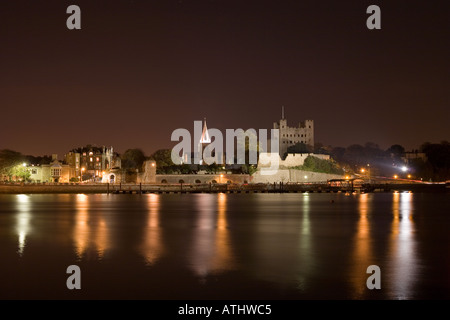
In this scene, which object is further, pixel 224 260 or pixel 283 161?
pixel 283 161

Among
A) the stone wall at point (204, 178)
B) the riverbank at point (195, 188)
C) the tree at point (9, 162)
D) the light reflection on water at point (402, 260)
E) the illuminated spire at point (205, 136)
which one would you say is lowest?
the light reflection on water at point (402, 260)

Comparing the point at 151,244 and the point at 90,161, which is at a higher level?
the point at 90,161

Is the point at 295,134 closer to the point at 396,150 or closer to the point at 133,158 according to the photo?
the point at 396,150

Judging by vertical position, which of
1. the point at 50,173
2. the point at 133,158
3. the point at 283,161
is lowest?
the point at 50,173

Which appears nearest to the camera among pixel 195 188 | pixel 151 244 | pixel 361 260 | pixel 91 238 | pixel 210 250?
pixel 361 260

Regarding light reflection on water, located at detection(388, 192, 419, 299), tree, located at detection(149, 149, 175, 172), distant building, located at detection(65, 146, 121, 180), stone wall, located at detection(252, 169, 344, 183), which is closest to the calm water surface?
light reflection on water, located at detection(388, 192, 419, 299)

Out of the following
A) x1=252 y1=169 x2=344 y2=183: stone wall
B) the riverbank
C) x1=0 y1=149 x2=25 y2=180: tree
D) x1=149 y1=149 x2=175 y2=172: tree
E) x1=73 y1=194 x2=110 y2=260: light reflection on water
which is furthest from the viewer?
x1=149 y1=149 x2=175 y2=172: tree

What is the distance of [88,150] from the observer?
80.8m

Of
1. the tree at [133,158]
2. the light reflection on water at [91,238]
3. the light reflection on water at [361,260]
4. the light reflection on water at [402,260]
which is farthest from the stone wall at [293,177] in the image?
the light reflection on water at [361,260]

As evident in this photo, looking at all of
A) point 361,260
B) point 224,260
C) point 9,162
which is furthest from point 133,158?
point 361,260

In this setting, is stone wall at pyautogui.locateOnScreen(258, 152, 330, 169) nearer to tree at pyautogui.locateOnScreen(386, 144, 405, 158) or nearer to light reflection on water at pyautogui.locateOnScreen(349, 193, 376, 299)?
tree at pyautogui.locateOnScreen(386, 144, 405, 158)

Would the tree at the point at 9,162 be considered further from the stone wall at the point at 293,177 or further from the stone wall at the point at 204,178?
the stone wall at the point at 293,177

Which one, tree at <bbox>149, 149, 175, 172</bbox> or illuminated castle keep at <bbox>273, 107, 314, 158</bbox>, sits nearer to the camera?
tree at <bbox>149, 149, 175, 172</bbox>
